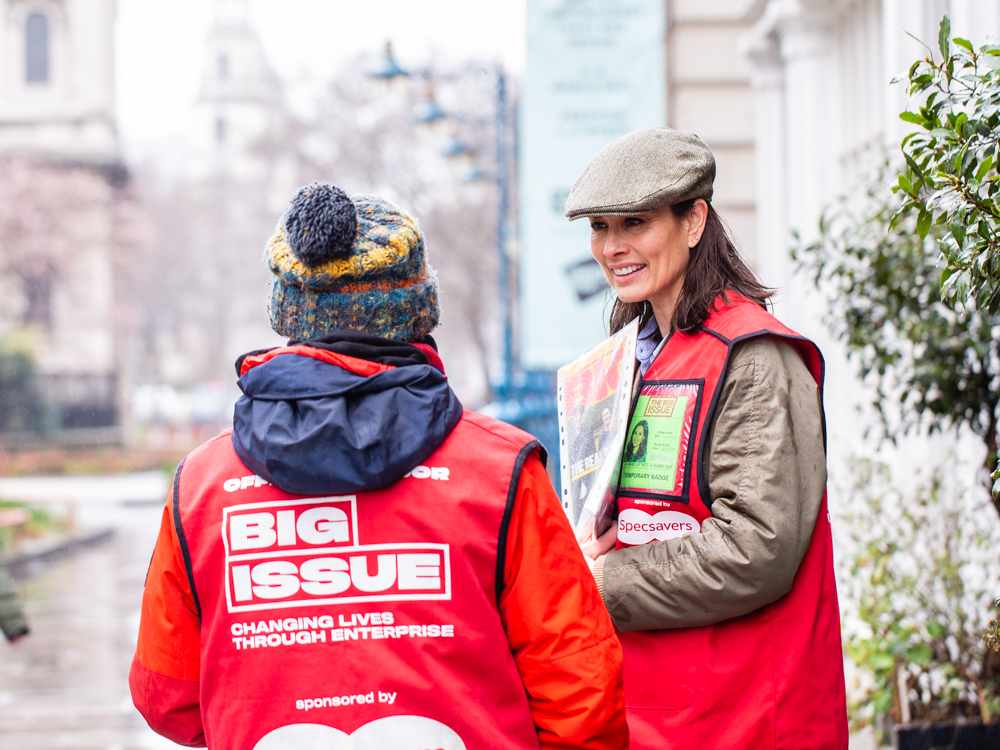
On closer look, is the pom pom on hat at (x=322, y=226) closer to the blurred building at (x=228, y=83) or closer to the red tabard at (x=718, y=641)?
the red tabard at (x=718, y=641)

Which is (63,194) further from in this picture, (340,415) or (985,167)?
(985,167)

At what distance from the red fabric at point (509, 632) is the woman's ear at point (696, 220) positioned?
0.81 m

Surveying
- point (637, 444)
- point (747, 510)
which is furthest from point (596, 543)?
point (747, 510)

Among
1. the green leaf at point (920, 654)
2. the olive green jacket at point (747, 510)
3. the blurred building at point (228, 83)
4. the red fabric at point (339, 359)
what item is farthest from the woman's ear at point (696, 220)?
the blurred building at point (228, 83)

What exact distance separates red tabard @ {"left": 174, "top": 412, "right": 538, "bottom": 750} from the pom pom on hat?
0.38m

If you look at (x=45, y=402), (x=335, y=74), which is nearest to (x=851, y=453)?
(x=335, y=74)

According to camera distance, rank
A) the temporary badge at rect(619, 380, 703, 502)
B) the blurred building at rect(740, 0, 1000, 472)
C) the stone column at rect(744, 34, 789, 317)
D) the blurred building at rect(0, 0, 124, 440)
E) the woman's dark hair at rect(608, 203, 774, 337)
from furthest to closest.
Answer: the blurred building at rect(0, 0, 124, 440) → the stone column at rect(744, 34, 789, 317) → the blurred building at rect(740, 0, 1000, 472) → the woman's dark hair at rect(608, 203, 774, 337) → the temporary badge at rect(619, 380, 703, 502)

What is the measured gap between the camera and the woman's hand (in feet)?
7.04

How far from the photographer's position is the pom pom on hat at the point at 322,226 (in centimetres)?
163

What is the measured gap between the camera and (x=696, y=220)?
2.24m

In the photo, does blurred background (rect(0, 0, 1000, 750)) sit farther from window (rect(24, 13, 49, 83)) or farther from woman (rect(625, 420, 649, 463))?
window (rect(24, 13, 49, 83))

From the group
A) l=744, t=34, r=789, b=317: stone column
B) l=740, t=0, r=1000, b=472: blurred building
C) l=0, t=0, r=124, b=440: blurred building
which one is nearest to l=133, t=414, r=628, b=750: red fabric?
l=740, t=0, r=1000, b=472: blurred building

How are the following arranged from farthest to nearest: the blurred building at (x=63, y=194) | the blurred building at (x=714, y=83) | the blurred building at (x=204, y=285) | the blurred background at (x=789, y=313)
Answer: the blurred building at (x=204, y=285)
the blurred building at (x=63, y=194)
the blurred building at (x=714, y=83)
the blurred background at (x=789, y=313)

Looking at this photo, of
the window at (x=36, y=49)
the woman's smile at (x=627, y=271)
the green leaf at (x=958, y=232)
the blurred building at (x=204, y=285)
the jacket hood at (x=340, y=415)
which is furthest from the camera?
the window at (x=36, y=49)
